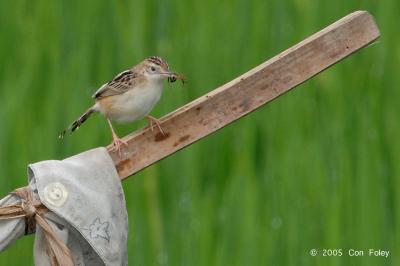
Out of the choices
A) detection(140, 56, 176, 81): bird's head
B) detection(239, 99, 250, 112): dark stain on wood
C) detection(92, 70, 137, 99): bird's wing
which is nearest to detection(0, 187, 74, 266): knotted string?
detection(239, 99, 250, 112): dark stain on wood

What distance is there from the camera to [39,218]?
140 inches

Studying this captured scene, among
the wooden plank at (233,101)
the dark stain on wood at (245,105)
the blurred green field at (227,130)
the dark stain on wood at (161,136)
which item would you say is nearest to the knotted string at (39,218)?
the wooden plank at (233,101)

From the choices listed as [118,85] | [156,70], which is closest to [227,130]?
[118,85]

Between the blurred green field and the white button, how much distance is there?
195 centimetres

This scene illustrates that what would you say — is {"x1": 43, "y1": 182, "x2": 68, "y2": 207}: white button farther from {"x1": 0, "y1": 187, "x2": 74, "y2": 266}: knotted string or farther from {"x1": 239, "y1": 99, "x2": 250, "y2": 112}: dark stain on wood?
{"x1": 239, "y1": 99, "x2": 250, "y2": 112}: dark stain on wood

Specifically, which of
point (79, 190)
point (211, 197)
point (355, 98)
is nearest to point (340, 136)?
point (355, 98)

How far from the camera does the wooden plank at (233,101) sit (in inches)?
148

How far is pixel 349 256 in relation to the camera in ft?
18.2

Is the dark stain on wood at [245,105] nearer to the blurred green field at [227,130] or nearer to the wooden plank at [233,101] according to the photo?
the wooden plank at [233,101]

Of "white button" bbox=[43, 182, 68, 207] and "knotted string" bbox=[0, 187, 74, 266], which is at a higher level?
"white button" bbox=[43, 182, 68, 207]

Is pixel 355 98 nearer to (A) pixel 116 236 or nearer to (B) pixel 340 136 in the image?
(B) pixel 340 136

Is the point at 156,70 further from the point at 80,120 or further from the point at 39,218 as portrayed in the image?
the point at 39,218

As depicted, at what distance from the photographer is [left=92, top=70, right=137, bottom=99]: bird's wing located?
5277mm

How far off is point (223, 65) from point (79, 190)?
8.86 ft
